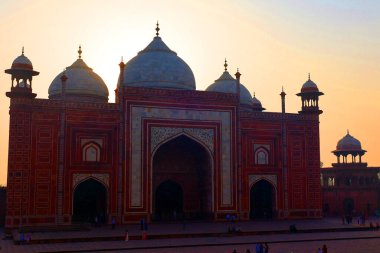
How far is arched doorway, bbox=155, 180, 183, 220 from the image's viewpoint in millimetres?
25203

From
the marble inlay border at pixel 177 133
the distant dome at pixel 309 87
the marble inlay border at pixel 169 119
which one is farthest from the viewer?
the distant dome at pixel 309 87

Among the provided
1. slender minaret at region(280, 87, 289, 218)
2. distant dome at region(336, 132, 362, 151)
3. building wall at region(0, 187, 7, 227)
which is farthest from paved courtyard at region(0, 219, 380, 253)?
distant dome at region(336, 132, 362, 151)

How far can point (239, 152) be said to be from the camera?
24.4 m

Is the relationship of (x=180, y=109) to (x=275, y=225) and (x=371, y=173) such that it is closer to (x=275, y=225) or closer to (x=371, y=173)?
(x=275, y=225)

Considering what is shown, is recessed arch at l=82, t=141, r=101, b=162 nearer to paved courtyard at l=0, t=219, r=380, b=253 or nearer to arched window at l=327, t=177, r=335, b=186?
paved courtyard at l=0, t=219, r=380, b=253

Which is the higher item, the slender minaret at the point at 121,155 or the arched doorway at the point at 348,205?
the slender minaret at the point at 121,155

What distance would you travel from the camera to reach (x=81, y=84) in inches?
997

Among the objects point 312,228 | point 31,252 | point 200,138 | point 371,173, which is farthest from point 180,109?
point 371,173

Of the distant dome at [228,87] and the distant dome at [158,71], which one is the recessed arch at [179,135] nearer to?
the distant dome at [158,71]

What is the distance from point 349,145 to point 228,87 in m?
10.6

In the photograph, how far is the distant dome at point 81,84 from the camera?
25.2 metres

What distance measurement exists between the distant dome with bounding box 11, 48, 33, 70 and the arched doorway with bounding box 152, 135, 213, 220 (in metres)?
7.14

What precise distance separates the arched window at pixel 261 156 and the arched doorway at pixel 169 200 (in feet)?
13.5

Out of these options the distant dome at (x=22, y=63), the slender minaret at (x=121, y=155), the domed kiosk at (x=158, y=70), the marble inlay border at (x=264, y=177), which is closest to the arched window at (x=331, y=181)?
the marble inlay border at (x=264, y=177)
